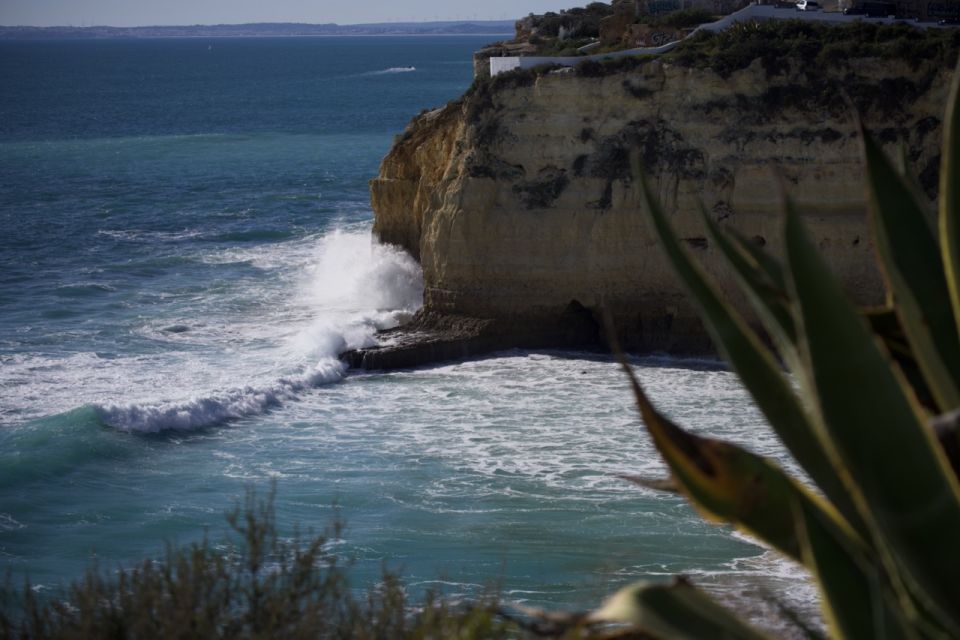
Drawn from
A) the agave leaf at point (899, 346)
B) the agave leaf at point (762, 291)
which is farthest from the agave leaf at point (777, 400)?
the agave leaf at point (899, 346)

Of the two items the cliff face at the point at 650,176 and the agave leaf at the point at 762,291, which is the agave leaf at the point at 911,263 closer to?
the agave leaf at the point at 762,291

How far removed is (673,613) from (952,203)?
1.33m

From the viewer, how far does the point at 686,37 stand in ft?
84.0

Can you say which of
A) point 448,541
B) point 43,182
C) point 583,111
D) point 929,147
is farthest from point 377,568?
point 43,182

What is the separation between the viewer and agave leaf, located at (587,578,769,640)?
2.91 meters

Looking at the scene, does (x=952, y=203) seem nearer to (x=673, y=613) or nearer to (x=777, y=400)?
(x=777, y=400)

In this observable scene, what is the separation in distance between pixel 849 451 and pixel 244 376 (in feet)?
57.6

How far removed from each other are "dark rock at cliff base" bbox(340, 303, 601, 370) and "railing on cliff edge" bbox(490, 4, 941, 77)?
4.83m

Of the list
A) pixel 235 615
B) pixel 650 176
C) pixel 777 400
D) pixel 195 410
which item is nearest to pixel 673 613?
pixel 777 400

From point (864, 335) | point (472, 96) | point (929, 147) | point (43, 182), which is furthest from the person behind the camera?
point (43, 182)

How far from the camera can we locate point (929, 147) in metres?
20.9

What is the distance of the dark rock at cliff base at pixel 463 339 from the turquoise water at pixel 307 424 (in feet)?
1.36

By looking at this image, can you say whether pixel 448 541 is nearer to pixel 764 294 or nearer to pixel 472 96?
pixel 764 294

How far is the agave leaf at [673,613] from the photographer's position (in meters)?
2.91
